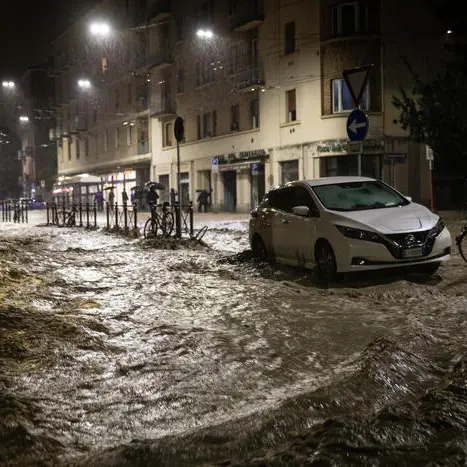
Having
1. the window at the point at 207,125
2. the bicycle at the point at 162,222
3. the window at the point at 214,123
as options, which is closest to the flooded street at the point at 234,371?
the bicycle at the point at 162,222

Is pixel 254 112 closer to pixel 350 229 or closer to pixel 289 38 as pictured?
pixel 289 38

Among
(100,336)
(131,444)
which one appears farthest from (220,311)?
(131,444)

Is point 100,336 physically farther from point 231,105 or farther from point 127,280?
point 231,105

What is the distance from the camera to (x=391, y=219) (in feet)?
32.0

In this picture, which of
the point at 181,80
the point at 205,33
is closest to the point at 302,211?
the point at 205,33

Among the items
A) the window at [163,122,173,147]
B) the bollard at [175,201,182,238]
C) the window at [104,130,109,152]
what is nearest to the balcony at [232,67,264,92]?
the window at [163,122,173,147]

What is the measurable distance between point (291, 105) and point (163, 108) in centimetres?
1471

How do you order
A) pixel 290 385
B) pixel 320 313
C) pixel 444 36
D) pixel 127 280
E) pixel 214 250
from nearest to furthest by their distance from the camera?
pixel 290 385 < pixel 320 313 < pixel 127 280 < pixel 214 250 < pixel 444 36

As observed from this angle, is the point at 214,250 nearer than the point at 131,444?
No

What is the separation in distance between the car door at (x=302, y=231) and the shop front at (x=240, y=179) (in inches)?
1020

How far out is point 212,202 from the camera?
43469mm

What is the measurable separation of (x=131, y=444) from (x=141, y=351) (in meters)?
2.44

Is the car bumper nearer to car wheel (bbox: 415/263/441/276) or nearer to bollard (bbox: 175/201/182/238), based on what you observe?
car wheel (bbox: 415/263/441/276)

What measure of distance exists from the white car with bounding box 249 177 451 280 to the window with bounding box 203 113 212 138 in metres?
31.3
